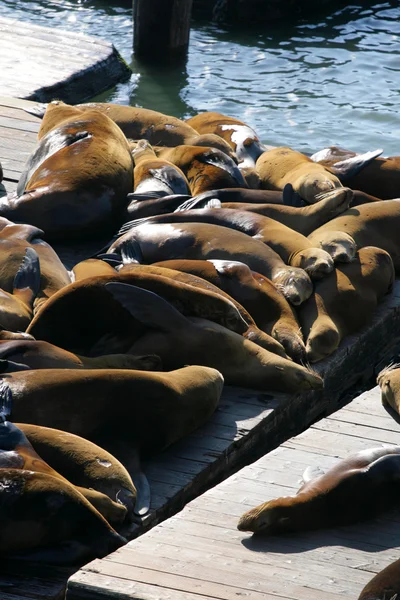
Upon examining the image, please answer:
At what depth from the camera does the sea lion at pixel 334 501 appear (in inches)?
137

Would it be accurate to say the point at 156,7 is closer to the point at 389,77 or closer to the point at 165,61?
the point at 165,61

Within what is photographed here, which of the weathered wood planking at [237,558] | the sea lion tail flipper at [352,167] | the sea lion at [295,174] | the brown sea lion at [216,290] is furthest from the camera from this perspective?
the sea lion tail flipper at [352,167]

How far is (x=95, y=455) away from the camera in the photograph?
371 centimetres

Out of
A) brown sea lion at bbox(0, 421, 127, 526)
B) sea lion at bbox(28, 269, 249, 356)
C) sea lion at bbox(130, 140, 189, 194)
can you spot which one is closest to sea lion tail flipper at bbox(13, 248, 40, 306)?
sea lion at bbox(28, 269, 249, 356)

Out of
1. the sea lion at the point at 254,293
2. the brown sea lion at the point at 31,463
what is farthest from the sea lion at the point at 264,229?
the brown sea lion at the point at 31,463

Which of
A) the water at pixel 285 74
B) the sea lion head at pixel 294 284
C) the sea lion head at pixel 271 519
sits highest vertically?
the sea lion head at pixel 294 284

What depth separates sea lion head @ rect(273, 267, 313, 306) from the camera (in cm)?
527

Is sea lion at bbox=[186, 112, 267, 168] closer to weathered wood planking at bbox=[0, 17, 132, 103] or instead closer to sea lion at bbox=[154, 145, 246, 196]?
sea lion at bbox=[154, 145, 246, 196]

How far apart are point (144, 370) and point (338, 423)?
0.87m

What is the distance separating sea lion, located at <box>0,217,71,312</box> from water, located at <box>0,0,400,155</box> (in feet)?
19.5

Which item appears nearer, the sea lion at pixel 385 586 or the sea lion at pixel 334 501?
the sea lion at pixel 385 586

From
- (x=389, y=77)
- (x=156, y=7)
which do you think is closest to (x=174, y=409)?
(x=156, y=7)

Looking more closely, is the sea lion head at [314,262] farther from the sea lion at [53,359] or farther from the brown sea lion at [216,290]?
the sea lion at [53,359]

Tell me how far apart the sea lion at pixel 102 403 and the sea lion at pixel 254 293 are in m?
1.10
